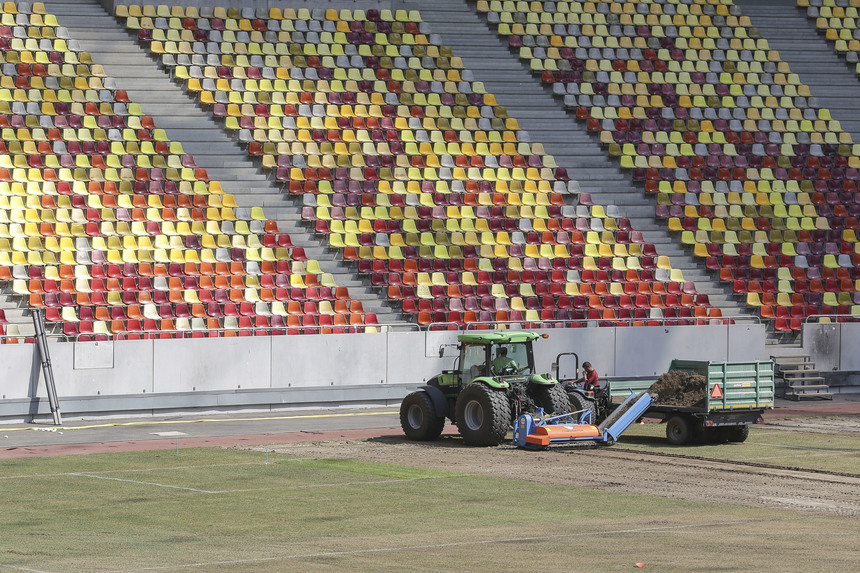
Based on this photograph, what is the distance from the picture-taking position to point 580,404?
2223 cm

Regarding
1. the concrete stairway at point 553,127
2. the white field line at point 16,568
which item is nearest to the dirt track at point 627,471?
the white field line at point 16,568

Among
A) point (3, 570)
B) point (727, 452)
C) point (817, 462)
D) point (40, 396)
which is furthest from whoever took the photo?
point (40, 396)

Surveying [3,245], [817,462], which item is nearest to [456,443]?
[817,462]

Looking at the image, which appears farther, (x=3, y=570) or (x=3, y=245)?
(x=3, y=245)

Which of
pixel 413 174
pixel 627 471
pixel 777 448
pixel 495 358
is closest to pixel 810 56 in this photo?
pixel 413 174

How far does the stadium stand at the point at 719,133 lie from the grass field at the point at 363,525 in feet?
56.8

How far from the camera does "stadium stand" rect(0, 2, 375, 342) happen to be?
26828 mm

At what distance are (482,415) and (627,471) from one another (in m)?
3.16

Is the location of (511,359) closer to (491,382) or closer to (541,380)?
(541,380)

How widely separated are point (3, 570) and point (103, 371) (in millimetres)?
13505

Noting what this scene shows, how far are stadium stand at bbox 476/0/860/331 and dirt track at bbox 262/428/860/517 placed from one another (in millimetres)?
13285

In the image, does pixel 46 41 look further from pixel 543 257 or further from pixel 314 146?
pixel 543 257

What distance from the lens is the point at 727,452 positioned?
2114cm

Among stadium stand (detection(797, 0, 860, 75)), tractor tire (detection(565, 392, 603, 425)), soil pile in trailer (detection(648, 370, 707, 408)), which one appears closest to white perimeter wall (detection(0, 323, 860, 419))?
tractor tire (detection(565, 392, 603, 425))
